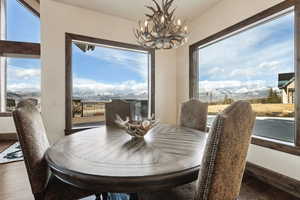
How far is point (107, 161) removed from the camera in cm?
97

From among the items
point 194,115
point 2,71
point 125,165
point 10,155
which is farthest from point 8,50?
point 125,165

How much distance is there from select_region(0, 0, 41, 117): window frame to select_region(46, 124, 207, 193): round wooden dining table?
4.25 metres

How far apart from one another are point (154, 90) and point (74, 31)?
77.7 inches

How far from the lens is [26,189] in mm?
1984

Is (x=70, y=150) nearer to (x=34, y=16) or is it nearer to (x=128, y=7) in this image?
(x=128, y=7)

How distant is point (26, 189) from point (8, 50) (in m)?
3.94

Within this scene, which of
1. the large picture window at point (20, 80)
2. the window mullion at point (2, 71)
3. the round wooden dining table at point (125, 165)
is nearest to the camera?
the round wooden dining table at point (125, 165)

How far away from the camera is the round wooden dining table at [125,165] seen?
798 millimetres

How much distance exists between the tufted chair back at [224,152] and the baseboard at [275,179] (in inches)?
63.9

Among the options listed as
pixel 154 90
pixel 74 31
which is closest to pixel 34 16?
pixel 74 31

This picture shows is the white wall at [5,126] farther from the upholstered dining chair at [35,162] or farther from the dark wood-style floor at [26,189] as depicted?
the upholstered dining chair at [35,162]

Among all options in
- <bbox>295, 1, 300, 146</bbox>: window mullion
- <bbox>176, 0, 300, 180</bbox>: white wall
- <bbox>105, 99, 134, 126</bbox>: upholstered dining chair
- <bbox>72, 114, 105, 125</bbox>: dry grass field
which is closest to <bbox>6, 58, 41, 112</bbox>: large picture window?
<bbox>72, 114, 105, 125</bbox>: dry grass field

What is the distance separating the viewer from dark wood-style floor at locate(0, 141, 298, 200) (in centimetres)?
182

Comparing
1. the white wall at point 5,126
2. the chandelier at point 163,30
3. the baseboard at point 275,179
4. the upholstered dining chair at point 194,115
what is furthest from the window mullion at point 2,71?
the baseboard at point 275,179
